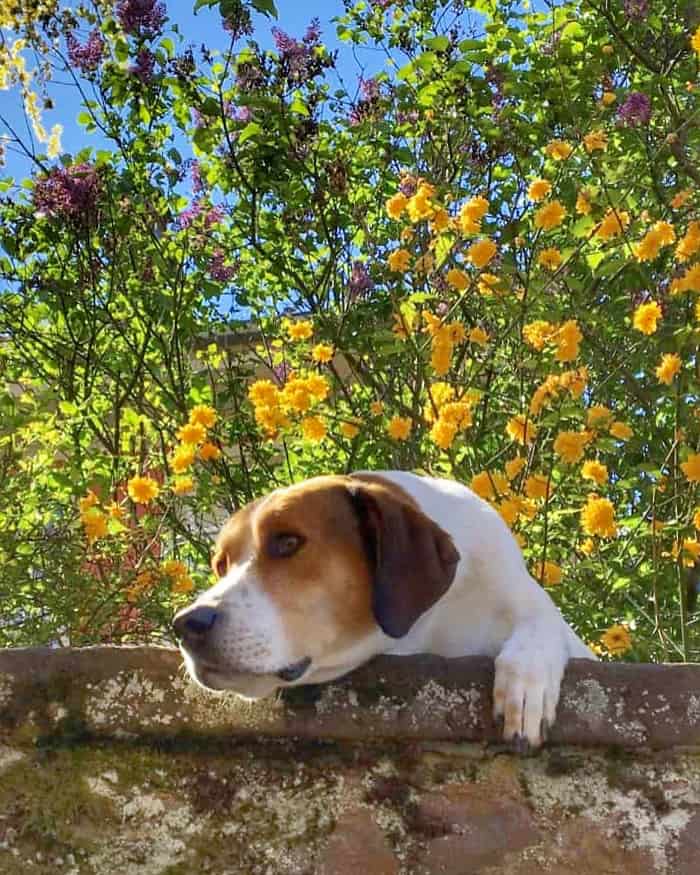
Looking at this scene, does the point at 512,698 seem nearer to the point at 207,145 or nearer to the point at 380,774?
the point at 380,774

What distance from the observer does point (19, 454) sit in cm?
403

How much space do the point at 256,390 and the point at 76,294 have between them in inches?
79.0

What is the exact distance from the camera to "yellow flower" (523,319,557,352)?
11.8ft

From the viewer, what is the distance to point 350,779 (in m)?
1.80

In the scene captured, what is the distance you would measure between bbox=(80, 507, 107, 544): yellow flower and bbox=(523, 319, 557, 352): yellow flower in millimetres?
1531

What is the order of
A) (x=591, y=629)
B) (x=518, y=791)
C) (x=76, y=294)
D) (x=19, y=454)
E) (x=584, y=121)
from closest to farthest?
(x=518, y=791)
(x=591, y=629)
(x=19, y=454)
(x=584, y=121)
(x=76, y=294)

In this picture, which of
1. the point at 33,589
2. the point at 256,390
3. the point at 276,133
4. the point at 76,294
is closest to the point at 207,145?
the point at 276,133

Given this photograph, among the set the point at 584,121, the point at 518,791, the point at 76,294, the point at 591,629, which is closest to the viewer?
the point at 518,791

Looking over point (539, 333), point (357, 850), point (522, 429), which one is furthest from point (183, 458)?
point (357, 850)

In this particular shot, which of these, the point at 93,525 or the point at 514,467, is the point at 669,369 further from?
the point at 93,525

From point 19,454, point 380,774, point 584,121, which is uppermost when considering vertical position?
point 584,121

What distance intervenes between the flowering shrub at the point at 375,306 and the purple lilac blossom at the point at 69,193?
0.02 metres

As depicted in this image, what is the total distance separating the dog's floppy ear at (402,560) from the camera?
208 centimetres

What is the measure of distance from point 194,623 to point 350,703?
0.31 m
